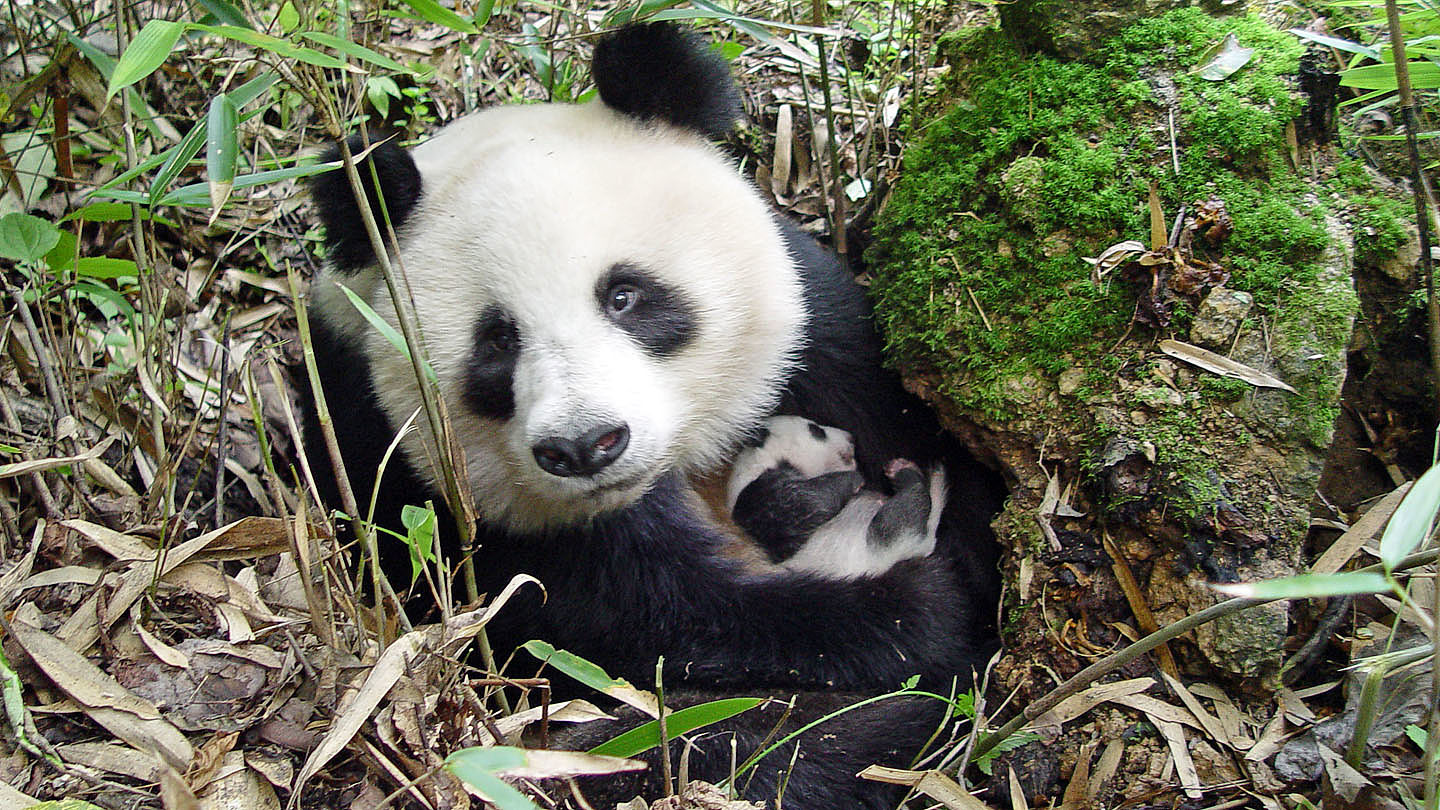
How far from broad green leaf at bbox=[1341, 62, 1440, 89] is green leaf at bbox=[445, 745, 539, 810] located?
95.8 inches

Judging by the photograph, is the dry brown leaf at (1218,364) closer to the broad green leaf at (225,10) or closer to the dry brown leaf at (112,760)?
the broad green leaf at (225,10)

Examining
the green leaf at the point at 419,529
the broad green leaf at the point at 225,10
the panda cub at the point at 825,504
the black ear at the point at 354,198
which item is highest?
the broad green leaf at the point at 225,10

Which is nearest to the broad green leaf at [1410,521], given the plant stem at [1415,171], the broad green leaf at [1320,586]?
the broad green leaf at [1320,586]

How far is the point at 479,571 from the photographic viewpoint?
119 inches

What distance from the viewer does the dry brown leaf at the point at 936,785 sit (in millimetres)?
2293

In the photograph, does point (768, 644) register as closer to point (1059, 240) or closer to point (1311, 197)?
point (1059, 240)

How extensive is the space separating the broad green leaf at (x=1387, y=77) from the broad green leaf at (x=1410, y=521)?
1385 mm

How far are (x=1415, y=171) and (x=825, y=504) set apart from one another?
1.82 metres

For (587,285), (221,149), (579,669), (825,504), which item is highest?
(221,149)

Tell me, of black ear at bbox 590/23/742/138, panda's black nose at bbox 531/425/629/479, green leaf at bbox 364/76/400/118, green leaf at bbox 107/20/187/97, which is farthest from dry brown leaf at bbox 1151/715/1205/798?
green leaf at bbox 364/76/400/118

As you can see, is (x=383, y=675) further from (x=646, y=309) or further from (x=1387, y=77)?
(x=1387, y=77)

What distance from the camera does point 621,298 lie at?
266cm

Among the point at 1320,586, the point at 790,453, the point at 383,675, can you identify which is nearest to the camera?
the point at 1320,586

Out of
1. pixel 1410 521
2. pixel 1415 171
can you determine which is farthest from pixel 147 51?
pixel 1415 171
